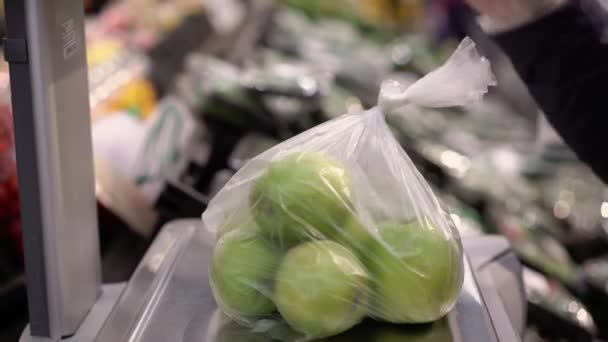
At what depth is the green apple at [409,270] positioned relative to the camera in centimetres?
76

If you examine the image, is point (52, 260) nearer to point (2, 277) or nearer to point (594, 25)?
point (2, 277)

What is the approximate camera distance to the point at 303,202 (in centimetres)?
77

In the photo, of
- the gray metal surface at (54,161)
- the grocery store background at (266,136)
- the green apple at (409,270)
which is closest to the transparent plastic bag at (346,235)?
the green apple at (409,270)

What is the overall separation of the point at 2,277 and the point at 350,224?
2.48ft

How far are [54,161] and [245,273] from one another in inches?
9.2

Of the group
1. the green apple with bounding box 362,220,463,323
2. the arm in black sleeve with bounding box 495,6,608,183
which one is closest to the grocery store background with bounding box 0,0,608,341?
the arm in black sleeve with bounding box 495,6,608,183

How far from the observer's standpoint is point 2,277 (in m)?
1.31

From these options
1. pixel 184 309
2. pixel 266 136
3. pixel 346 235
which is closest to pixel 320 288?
pixel 346 235

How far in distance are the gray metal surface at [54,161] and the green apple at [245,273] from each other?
0.19 meters

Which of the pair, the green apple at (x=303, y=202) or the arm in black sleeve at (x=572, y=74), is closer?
the green apple at (x=303, y=202)

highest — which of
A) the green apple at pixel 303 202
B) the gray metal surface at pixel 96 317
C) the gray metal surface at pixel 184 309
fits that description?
the green apple at pixel 303 202

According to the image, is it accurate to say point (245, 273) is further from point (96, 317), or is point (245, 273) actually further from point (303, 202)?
point (96, 317)

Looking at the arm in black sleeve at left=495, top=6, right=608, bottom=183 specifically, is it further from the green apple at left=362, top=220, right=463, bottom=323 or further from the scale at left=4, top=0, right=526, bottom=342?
the green apple at left=362, top=220, right=463, bottom=323

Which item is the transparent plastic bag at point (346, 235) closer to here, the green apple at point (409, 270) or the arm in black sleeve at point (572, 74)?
the green apple at point (409, 270)
